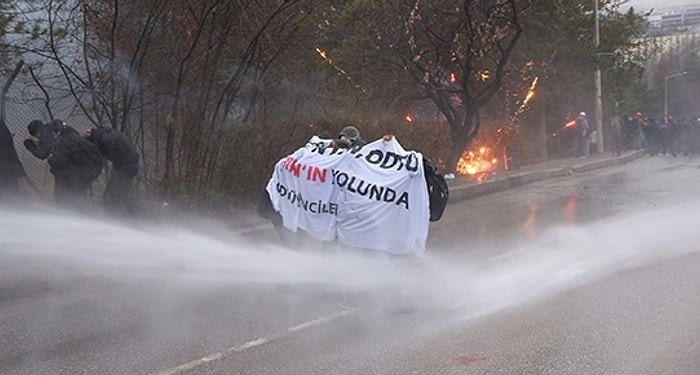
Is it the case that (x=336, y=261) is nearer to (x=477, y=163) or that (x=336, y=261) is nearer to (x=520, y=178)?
(x=520, y=178)

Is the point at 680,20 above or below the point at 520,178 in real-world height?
above

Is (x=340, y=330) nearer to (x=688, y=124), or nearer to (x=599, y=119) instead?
(x=599, y=119)

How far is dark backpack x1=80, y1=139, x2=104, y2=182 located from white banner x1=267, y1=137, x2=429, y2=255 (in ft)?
9.65

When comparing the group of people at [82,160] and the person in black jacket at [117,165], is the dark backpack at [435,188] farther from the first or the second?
the person in black jacket at [117,165]

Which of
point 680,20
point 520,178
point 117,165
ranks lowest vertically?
point 520,178

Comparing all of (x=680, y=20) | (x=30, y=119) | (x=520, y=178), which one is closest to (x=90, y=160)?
(x=30, y=119)

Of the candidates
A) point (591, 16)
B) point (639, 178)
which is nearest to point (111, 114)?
point (639, 178)

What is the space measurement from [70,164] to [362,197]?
4.05 metres

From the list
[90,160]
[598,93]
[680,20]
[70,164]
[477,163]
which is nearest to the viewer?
[70,164]

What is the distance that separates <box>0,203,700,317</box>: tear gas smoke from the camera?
7.93 m

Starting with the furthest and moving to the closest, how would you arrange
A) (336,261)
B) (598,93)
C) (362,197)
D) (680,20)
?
(680,20) → (598,93) → (336,261) → (362,197)

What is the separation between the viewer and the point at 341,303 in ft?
24.8

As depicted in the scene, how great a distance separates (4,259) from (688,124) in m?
28.5

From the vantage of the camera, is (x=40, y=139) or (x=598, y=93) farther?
(x=598, y=93)
